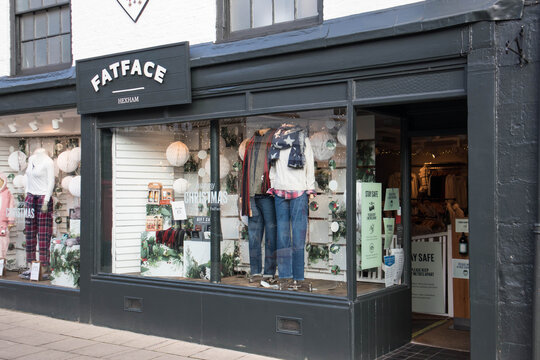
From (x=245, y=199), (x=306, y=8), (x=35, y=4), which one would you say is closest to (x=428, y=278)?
(x=245, y=199)

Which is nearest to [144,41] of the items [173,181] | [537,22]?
[173,181]

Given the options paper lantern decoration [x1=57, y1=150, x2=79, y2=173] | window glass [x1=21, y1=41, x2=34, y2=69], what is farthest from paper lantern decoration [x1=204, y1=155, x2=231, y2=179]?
window glass [x1=21, y1=41, x2=34, y2=69]

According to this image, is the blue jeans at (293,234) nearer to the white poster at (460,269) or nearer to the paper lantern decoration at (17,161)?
the white poster at (460,269)

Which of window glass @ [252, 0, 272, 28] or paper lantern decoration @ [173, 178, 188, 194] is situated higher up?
window glass @ [252, 0, 272, 28]

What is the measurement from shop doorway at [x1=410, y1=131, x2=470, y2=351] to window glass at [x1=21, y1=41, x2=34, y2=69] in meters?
5.98

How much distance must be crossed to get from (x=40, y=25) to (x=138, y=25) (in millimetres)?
2193

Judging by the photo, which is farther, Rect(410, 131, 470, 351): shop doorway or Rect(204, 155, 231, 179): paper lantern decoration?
Rect(410, 131, 470, 351): shop doorway

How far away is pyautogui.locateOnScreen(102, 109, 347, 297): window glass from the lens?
674cm

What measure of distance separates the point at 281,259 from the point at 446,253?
2613mm

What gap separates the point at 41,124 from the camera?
9375 mm

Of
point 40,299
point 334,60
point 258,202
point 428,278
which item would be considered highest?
point 334,60

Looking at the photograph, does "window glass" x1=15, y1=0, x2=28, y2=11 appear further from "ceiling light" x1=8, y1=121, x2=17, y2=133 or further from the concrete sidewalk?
the concrete sidewalk

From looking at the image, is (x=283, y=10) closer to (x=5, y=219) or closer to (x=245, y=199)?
(x=245, y=199)

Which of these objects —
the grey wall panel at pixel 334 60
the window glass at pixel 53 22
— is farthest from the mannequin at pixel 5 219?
the grey wall panel at pixel 334 60
